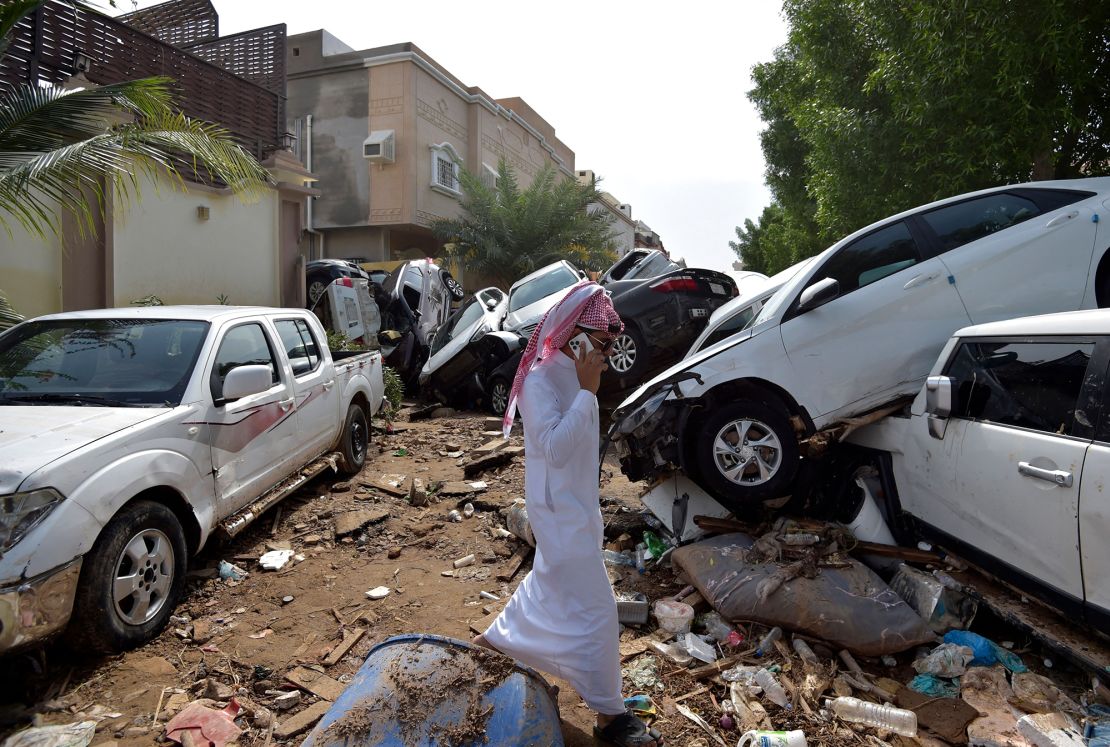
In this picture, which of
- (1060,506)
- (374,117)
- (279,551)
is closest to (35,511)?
(279,551)

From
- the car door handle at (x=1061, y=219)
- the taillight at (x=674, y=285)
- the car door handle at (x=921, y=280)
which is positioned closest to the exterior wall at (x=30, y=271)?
the taillight at (x=674, y=285)

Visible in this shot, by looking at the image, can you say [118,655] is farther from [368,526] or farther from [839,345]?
[839,345]

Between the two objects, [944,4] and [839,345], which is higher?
[944,4]

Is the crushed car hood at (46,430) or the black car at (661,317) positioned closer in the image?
the crushed car hood at (46,430)

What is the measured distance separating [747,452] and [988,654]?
1.85 meters

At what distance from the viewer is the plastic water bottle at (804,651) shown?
339 centimetres

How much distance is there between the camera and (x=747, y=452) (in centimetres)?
472

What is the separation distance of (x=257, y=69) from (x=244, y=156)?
286 inches

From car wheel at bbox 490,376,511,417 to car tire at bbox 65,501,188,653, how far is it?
20.1 feet

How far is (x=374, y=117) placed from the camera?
2036cm

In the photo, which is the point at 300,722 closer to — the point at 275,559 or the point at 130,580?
the point at 130,580

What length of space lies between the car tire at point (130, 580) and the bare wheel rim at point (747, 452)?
3.48 m

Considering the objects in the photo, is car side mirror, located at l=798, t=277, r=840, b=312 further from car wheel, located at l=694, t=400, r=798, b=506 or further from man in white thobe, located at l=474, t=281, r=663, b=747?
man in white thobe, located at l=474, t=281, r=663, b=747

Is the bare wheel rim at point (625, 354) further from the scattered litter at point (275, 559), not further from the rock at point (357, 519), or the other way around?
the scattered litter at point (275, 559)
